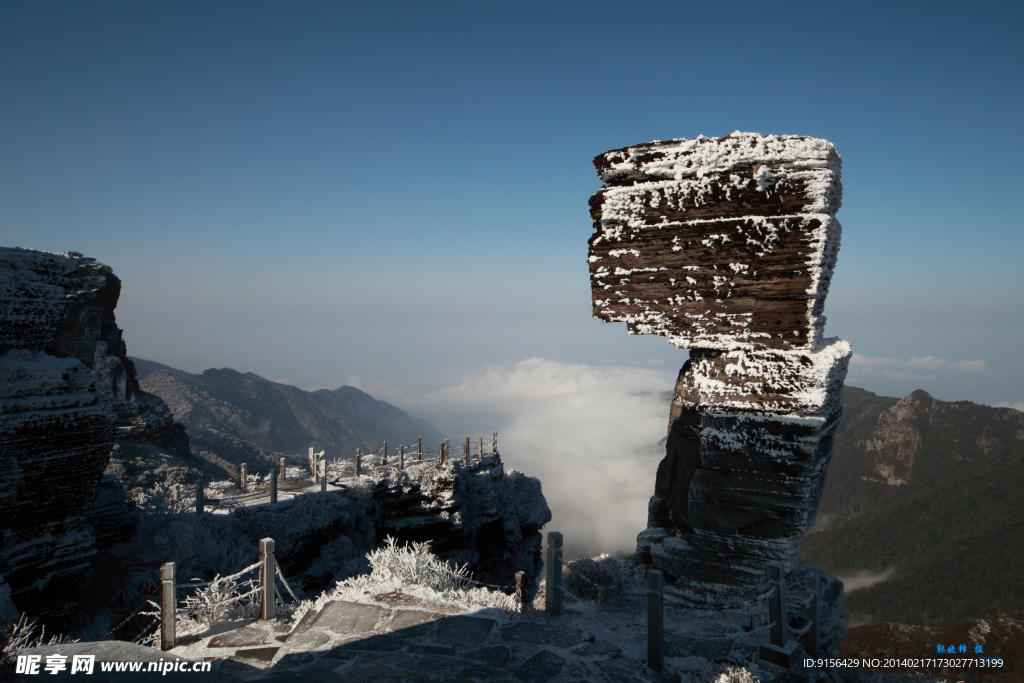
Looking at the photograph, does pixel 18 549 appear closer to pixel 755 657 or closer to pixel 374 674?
pixel 374 674

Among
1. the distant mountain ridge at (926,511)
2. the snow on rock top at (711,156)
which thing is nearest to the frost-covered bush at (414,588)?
the snow on rock top at (711,156)

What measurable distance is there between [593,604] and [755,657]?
186 centimetres

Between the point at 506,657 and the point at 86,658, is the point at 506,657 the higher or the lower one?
the lower one

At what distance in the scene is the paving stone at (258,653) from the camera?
15.3ft

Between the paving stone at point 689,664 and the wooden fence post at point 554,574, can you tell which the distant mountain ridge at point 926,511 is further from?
the wooden fence post at point 554,574

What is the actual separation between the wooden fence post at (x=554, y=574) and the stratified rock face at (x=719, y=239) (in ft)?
7.94

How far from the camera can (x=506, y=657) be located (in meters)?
4.62

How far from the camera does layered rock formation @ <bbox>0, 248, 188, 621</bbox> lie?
7.74 metres

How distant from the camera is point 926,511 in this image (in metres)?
28.4

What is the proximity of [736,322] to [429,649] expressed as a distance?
4276 mm

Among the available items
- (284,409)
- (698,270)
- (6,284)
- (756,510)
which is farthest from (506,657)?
(284,409)

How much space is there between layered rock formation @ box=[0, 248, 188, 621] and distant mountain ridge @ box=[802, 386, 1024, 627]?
85.9ft

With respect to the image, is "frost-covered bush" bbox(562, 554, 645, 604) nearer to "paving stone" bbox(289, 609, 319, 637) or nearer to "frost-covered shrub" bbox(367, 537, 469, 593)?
"frost-covered shrub" bbox(367, 537, 469, 593)

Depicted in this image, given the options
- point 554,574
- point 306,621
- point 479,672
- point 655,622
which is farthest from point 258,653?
point 655,622
